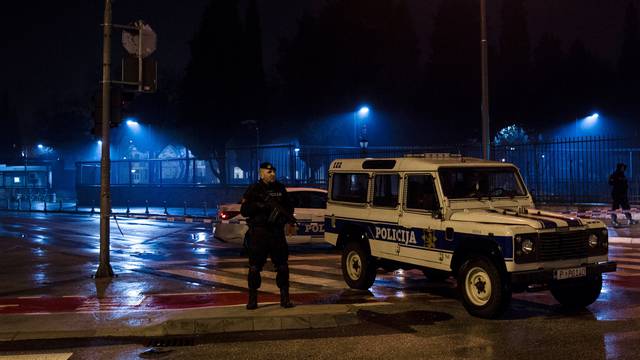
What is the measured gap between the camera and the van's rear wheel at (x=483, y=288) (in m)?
7.60

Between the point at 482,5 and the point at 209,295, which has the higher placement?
the point at 482,5

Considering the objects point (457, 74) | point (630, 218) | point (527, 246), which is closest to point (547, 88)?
A: point (457, 74)

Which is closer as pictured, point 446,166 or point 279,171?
point 446,166

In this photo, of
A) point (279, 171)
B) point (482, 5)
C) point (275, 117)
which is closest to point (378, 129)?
point (275, 117)

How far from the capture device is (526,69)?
53125 mm

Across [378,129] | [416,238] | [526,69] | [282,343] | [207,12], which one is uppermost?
[207,12]

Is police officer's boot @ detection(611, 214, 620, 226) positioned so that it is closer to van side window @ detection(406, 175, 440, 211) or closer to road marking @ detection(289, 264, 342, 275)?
road marking @ detection(289, 264, 342, 275)

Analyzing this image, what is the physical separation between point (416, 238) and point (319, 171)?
20.0m

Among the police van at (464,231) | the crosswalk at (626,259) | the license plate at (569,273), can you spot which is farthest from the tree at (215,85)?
the license plate at (569,273)

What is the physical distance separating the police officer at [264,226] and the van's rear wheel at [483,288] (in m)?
2.30

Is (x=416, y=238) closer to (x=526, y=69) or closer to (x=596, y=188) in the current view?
(x=596, y=188)

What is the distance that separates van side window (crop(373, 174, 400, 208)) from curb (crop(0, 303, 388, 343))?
1.81 m

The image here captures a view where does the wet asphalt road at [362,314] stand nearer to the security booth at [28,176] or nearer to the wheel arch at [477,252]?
the wheel arch at [477,252]

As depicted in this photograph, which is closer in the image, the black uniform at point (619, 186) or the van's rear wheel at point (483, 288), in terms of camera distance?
the van's rear wheel at point (483, 288)
